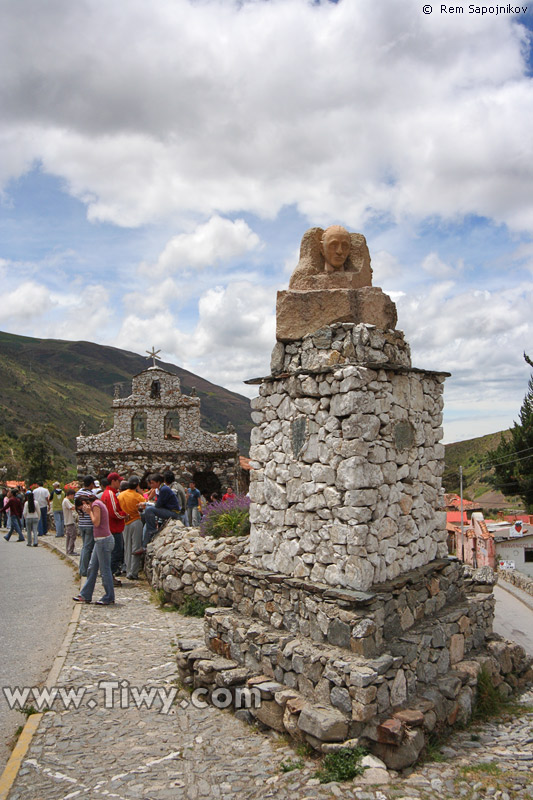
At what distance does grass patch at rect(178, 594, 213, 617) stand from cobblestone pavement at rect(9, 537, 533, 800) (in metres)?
2.05

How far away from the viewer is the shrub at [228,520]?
9.16 m

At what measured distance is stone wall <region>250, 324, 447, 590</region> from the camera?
5.11 meters

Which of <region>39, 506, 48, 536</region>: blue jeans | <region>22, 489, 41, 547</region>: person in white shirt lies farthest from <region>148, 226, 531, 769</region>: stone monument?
<region>39, 506, 48, 536</region>: blue jeans

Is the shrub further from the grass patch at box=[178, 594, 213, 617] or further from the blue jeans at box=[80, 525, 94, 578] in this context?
the blue jeans at box=[80, 525, 94, 578]

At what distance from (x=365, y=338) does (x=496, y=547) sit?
68.1ft

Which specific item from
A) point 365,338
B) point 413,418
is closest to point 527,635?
point 413,418

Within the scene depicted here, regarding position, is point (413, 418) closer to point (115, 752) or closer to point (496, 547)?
point (115, 752)

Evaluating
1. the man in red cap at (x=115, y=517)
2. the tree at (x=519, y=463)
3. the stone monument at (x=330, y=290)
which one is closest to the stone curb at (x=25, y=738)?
the man in red cap at (x=115, y=517)

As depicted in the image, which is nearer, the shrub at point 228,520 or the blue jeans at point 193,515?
the shrub at point 228,520

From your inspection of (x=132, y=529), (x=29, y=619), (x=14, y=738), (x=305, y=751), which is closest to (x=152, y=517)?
(x=132, y=529)

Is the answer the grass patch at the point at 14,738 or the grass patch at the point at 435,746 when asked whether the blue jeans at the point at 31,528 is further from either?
the grass patch at the point at 435,746

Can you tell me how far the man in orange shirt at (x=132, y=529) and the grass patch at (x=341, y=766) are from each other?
6.78 metres

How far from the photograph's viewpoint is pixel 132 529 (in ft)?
34.5

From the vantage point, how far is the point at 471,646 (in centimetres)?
613
